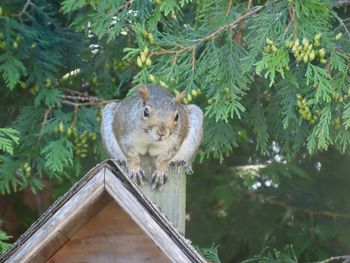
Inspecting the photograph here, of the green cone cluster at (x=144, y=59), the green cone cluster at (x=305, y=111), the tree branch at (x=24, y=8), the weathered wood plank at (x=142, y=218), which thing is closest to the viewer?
the weathered wood plank at (x=142, y=218)

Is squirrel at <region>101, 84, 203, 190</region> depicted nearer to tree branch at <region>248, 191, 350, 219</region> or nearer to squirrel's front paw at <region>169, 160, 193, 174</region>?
squirrel's front paw at <region>169, 160, 193, 174</region>

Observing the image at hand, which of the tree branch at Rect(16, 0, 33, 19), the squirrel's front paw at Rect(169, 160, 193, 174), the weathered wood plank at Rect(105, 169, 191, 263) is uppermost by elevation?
the tree branch at Rect(16, 0, 33, 19)

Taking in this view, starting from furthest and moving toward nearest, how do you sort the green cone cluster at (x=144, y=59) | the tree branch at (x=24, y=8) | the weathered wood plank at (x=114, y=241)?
the tree branch at (x=24, y=8), the green cone cluster at (x=144, y=59), the weathered wood plank at (x=114, y=241)

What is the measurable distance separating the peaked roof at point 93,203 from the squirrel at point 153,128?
0.84 m

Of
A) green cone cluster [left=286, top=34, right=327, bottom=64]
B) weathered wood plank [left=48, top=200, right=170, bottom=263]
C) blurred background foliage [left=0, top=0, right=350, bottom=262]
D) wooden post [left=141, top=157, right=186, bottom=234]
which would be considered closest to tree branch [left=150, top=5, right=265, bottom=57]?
blurred background foliage [left=0, top=0, right=350, bottom=262]

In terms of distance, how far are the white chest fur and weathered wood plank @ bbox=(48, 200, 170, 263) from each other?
0.76 metres

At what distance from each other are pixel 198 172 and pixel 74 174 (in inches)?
40.8

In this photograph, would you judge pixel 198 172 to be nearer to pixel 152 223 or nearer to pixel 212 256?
pixel 212 256

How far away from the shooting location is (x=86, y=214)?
2.81 meters

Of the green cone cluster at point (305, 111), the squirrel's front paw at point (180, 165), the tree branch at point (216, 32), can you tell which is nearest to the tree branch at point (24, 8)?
the tree branch at point (216, 32)

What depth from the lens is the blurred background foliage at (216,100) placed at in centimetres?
436

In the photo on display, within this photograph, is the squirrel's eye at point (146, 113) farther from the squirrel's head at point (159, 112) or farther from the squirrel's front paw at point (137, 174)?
the squirrel's front paw at point (137, 174)

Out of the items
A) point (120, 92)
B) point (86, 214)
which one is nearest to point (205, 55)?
point (120, 92)

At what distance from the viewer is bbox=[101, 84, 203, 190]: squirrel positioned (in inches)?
146
